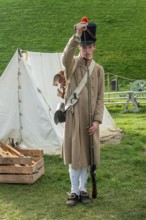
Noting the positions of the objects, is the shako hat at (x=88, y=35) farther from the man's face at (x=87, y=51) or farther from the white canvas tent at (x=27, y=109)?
the white canvas tent at (x=27, y=109)

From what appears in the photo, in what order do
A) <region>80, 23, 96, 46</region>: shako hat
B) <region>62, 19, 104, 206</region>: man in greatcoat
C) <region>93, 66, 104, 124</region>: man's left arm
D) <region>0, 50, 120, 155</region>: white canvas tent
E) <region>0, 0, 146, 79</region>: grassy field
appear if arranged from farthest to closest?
<region>0, 0, 146, 79</region>: grassy field, <region>0, 50, 120, 155</region>: white canvas tent, <region>93, 66, 104, 124</region>: man's left arm, <region>62, 19, 104, 206</region>: man in greatcoat, <region>80, 23, 96, 46</region>: shako hat

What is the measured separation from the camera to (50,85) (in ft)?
26.6

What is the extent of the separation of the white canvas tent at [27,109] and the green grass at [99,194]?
1.76 feet

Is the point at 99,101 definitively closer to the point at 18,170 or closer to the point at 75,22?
the point at 18,170

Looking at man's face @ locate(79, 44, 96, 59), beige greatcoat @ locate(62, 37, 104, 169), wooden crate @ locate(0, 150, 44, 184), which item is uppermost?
man's face @ locate(79, 44, 96, 59)

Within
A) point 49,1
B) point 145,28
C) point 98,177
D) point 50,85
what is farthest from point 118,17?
point 98,177

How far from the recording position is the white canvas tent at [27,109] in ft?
23.7

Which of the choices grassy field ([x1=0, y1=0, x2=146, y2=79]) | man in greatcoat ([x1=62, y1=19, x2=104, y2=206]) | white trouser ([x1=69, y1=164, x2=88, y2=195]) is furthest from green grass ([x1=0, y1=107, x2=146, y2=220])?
grassy field ([x1=0, y1=0, x2=146, y2=79])

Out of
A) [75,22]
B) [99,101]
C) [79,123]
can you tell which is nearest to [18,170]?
[79,123]

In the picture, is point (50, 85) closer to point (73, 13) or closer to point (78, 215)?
point (78, 215)

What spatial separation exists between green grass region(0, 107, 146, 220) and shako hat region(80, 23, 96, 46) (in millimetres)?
1811

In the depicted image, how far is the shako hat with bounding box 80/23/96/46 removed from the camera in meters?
4.14

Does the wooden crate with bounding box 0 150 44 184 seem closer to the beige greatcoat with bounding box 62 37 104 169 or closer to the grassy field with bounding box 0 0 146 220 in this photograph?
the grassy field with bounding box 0 0 146 220

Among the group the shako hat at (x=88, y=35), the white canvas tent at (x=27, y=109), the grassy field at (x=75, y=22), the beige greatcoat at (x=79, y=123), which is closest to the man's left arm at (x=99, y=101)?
the beige greatcoat at (x=79, y=123)
